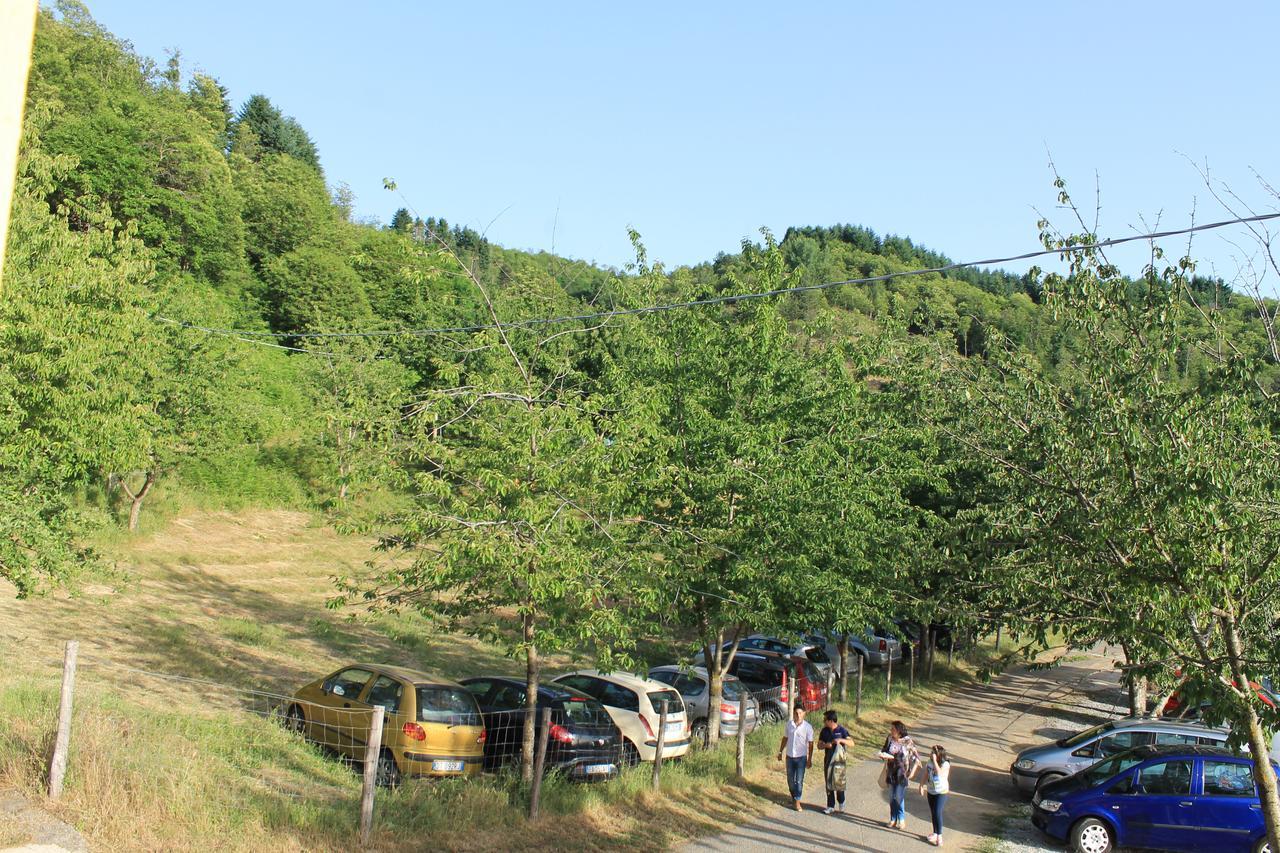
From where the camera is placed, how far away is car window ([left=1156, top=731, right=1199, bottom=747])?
14477 mm

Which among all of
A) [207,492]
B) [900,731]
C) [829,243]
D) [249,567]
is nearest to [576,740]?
[900,731]

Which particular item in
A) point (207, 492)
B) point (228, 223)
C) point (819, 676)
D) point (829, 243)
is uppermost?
point (829, 243)

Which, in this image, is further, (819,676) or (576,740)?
(819,676)

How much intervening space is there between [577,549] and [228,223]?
170ft

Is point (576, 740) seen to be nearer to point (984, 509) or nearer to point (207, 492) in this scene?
point (984, 509)

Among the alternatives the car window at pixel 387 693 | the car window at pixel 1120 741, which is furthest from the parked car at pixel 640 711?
the car window at pixel 1120 741

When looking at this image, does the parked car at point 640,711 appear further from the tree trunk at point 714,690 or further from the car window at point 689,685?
the car window at point 689,685

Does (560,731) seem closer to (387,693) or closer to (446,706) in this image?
(446,706)

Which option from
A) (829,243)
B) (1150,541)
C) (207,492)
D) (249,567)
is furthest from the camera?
(829,243)

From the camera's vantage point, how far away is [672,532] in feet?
44.0

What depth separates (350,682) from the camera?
493 inches

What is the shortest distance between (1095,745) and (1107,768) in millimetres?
2544

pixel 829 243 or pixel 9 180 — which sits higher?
pixel 829 243

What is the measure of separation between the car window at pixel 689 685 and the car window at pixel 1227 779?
8.72 metres
